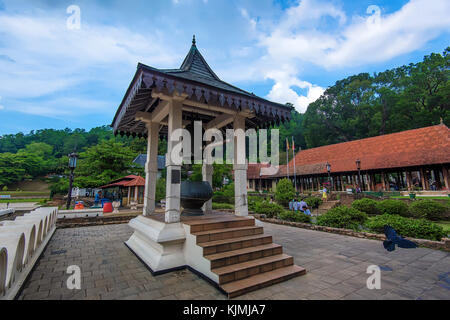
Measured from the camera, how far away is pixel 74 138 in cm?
5622

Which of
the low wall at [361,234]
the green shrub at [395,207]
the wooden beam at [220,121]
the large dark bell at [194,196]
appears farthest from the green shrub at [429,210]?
the large dark bell at [194,196]

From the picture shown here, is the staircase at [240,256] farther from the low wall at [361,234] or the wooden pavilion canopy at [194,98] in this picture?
the low wall at [361,234]

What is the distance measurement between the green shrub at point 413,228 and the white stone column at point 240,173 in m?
4.55

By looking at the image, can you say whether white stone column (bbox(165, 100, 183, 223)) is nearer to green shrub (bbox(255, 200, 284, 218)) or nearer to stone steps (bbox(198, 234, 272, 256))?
stone steps (bbox(198, 234, 272, 256))

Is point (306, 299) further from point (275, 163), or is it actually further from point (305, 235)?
point (275, 163)

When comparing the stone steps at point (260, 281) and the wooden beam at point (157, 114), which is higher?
the wooden beam at point (157, 114)

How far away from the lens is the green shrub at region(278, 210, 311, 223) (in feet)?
27.1

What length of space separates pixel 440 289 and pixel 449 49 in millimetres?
48602

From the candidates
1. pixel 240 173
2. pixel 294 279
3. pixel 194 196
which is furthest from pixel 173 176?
pixel 294 279

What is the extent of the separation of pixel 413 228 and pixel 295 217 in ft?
12.2

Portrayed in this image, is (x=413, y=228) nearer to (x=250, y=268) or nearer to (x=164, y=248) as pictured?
(x=250, y=268)

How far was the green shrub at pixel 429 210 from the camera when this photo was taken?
10518 millimetres

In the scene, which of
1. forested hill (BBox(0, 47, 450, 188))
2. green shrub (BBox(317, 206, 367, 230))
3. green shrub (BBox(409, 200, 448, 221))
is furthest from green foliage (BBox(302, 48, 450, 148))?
green shrub (BBox(317, 206, 367, 230))

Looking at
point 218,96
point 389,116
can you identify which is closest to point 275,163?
point 389,116
